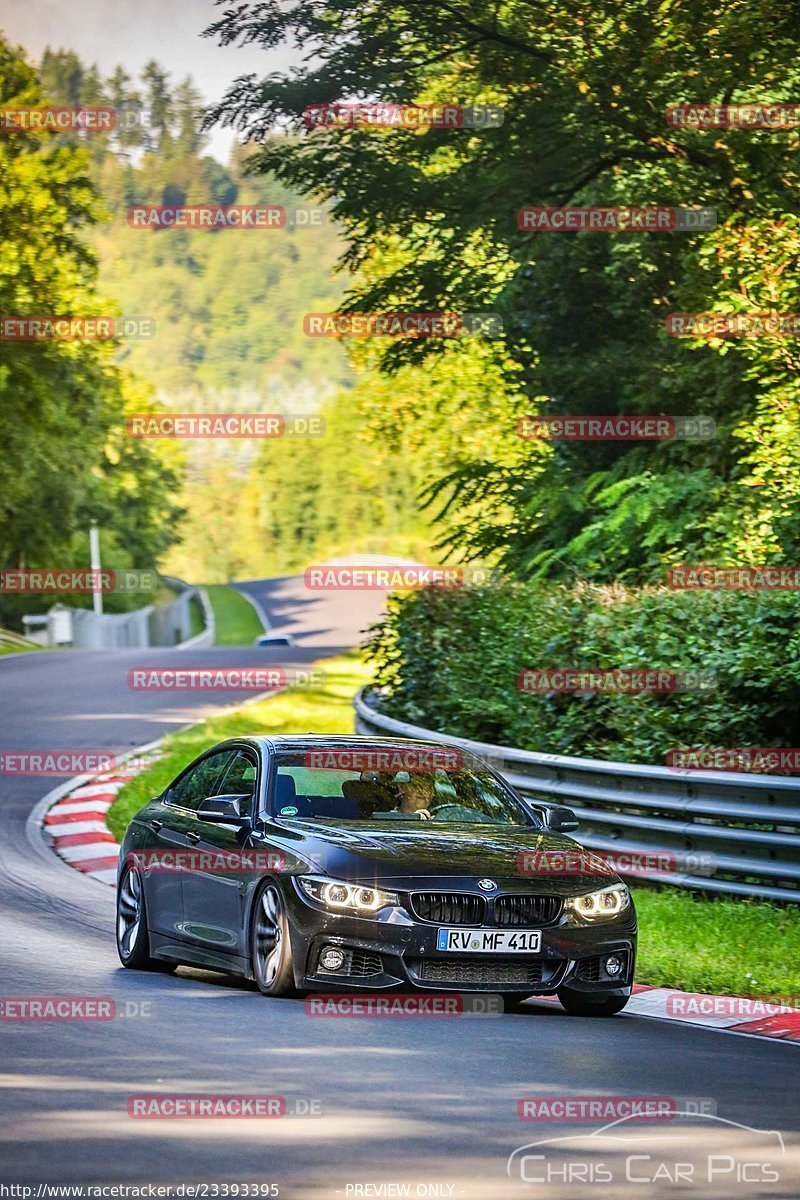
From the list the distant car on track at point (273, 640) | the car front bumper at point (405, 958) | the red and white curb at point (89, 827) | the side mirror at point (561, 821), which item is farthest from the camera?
the distant car on track at point (273, 640)

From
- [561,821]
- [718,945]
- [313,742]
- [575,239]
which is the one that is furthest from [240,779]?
[575,239]

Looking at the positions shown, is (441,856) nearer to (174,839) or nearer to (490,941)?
(490,941)

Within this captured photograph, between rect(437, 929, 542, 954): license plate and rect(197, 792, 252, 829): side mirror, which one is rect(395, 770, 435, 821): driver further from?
rect(437, 929, 542, 954): license plate

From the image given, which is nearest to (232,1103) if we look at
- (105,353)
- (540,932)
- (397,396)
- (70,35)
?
(540,932)

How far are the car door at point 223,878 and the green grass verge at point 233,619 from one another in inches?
2950

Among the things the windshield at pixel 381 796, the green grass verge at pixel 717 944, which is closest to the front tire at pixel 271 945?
the windshield at pixel 381 796

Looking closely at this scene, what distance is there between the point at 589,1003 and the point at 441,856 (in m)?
1.06

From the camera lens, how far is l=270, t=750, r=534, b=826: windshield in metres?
10.2

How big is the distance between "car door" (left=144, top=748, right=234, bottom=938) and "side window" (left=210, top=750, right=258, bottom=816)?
93mm

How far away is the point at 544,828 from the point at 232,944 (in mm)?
1748

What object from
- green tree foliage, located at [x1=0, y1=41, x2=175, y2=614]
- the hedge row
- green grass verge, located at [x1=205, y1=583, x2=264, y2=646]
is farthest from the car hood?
green grass verge, located at [x1=205, y1=583, x2=264, y2=646]

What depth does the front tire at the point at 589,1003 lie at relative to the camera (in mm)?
9609

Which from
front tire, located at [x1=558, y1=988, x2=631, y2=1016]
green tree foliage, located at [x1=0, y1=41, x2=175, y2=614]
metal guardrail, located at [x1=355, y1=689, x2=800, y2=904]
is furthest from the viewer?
green tree foliage, located at [x1=0, y1=41, x2=175, y2=614]

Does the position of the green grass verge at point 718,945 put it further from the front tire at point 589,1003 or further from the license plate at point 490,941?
the license plate at point 490,941
